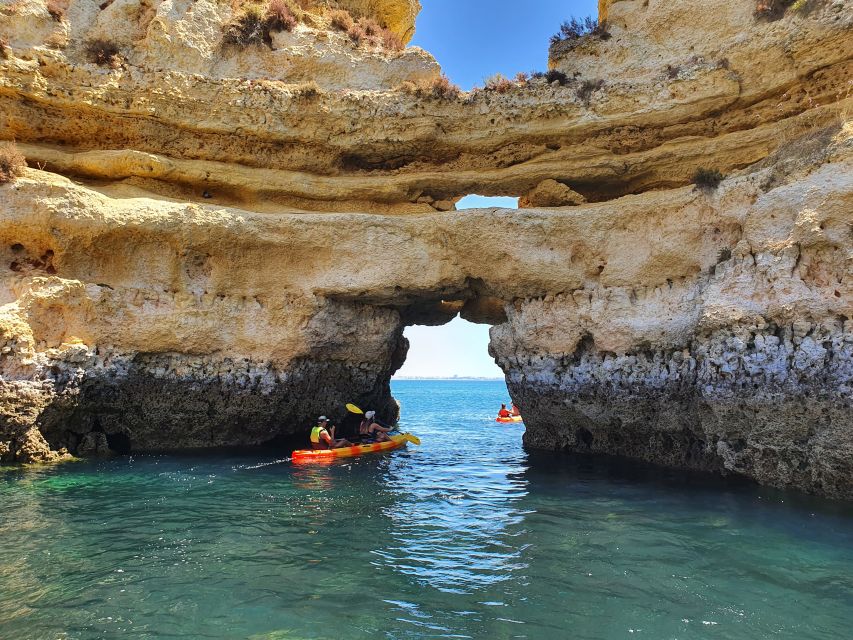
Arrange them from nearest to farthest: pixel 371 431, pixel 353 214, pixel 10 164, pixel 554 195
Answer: pixel 10 164 < pixel 353 214 < pixel 554 195 < pixel 371 431

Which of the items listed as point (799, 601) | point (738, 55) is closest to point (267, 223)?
point (738, 55)

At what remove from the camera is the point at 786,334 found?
10.9 metres

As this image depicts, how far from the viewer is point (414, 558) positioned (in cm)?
792

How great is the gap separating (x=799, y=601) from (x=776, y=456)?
5593mm

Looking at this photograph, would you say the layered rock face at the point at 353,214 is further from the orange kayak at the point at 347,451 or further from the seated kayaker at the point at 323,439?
the orange kayak at the point at 347,451

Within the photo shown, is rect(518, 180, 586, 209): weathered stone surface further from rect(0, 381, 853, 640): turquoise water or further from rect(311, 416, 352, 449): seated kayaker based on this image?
rect(311, 416, 352, 449): seated kayaker

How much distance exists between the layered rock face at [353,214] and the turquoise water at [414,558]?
3.31m

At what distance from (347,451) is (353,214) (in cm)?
677

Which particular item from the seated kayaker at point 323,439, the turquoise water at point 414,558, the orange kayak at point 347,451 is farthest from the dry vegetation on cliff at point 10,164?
the seated kayaker at point 323,439

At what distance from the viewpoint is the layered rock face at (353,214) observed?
1385cm

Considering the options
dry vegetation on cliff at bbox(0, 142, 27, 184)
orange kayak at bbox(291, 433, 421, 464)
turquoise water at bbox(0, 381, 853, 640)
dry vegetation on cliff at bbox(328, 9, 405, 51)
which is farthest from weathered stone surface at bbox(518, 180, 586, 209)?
dry vegetation on cliff at bbox(0, 142, 27, 184)

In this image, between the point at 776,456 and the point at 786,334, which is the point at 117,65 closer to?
the point at 786,334

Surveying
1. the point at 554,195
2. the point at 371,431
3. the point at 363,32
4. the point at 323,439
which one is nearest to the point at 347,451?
the point at 323,439

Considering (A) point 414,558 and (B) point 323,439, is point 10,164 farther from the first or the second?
(A) point 414,558
